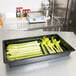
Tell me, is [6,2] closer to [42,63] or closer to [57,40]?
[57,40]

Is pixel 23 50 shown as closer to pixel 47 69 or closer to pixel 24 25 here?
pixel 47 69

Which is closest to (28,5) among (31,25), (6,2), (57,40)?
(6,2)

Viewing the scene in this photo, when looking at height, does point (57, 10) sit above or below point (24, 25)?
above

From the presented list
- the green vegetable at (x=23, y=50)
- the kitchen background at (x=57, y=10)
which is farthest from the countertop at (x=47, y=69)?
the kitchen background at (x=57, y=10)

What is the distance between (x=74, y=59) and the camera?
1.06m

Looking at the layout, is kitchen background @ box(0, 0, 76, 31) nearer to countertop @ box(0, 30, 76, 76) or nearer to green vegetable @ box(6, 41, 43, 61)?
green vegetable @ box(6, 41, 43, 61)

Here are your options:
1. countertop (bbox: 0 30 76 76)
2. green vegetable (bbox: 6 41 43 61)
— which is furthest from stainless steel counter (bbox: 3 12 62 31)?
countertop (bbox: 0 30 76 76)

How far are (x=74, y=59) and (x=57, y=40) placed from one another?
29 cm

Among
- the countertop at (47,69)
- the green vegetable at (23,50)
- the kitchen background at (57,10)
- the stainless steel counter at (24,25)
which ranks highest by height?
the kitchen background at (57,10)

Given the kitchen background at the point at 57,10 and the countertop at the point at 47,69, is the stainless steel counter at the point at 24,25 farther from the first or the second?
the countertop at the point at 47,69

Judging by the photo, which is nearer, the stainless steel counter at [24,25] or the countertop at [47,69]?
the countertop at [47,69]

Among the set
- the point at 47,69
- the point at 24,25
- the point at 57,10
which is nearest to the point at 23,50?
the point at 47,69

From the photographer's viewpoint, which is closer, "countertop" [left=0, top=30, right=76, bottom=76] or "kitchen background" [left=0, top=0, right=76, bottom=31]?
"countertop" [left=0, top=30, right=76, bottom=76]

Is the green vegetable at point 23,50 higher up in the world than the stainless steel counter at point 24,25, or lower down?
lower down
